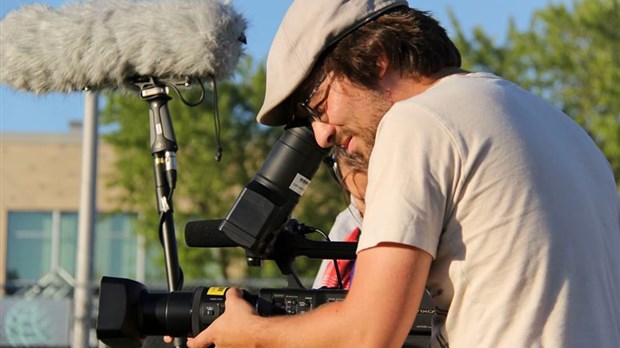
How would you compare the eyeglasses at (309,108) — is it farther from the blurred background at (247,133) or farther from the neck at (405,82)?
the blurred background at (247,133)

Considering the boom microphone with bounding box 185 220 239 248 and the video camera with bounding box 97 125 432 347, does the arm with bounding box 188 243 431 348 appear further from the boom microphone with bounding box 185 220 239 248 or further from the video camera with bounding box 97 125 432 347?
the boom microphone with bounding box 185 220 239 248

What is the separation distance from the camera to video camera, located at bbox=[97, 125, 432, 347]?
2.65 metres

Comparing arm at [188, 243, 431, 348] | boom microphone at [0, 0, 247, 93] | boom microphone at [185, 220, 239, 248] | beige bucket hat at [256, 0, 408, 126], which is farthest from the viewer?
boom microphone at [0, 0, 247, 93]

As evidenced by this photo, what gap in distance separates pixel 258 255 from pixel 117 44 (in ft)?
3.16

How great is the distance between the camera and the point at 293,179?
9.86ft

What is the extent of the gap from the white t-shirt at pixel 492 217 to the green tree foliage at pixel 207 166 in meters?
21.4

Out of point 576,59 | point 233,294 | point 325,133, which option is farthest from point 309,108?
point 576,59

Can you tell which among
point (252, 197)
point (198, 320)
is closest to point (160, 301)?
point (198, 320)

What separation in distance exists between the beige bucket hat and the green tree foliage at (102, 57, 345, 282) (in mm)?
21070

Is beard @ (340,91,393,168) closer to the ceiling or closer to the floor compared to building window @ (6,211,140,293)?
closer to the ceiling

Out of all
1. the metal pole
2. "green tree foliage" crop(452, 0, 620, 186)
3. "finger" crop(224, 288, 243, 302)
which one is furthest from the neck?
"green tree foliage" crop(452, 0, 620, 186)

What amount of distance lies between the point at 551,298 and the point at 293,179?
2.89 feet

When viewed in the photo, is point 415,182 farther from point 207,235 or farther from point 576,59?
point 576,59

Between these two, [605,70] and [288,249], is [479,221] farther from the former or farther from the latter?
[605,70]
